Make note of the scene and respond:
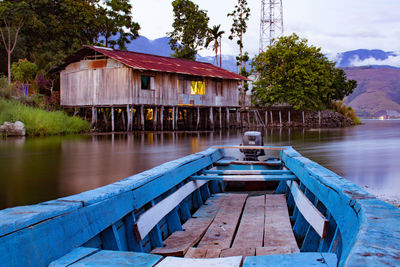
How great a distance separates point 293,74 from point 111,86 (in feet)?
62.2

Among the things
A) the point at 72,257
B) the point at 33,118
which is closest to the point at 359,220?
the point at 72,257

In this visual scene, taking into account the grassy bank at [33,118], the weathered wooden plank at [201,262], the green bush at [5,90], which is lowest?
the weathered wooden plank at [201,262]

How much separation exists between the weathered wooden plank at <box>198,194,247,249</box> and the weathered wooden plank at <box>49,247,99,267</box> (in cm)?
152

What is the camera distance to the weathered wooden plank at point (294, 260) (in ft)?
5.89

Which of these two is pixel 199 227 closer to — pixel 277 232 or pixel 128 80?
pixel 277 232

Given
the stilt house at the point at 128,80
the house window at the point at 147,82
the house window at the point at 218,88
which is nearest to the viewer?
the stilt house at the point at 128,80

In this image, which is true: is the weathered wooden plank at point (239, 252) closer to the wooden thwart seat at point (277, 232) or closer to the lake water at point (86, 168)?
the wooden thwart seat at point (277, 232)

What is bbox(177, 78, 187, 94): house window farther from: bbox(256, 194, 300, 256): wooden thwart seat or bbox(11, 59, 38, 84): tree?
Answer: bbox(256, 194, 300, 256): wooden thwart seat

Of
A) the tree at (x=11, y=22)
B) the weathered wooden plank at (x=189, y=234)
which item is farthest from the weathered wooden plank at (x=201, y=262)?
the tree at (x=11, y=22)

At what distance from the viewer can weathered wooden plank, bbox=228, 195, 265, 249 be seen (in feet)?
11.4

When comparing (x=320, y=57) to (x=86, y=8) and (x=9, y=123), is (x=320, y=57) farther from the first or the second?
(x=9, y=123)

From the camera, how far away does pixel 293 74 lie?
3806 centimetres

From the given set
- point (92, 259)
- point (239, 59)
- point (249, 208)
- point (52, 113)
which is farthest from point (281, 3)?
point (92, 259)

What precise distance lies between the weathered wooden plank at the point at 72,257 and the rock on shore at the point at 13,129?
2172cm
